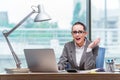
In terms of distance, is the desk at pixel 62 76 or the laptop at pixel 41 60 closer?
the desk at pixel 62 76

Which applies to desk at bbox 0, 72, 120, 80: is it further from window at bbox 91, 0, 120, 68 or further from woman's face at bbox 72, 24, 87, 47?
window at bbox 91, 0, 120, 68

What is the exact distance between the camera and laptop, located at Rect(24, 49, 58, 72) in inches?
80.1

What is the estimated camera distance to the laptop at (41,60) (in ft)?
6.68

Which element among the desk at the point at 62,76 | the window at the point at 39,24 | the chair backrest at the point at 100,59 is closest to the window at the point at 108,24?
the window at the point at 39,24

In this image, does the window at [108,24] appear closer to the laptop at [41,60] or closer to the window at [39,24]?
the window at [39,24]

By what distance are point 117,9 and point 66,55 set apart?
58.9 inches

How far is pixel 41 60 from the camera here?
2070 mm

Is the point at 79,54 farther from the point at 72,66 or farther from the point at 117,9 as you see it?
the point at 117,9

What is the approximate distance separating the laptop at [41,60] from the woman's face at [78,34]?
3.03 feet

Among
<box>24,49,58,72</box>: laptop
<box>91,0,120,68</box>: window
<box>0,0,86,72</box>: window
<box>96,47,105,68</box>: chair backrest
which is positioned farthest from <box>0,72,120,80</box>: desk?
<box>91,0,120,68</box>: window

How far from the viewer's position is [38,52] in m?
2.07

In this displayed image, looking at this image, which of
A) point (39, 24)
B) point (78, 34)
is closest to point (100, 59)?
point (78, 34)

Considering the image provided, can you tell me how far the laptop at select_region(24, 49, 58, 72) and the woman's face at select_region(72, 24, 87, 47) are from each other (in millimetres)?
923

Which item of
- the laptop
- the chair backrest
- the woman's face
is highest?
the woman's face
